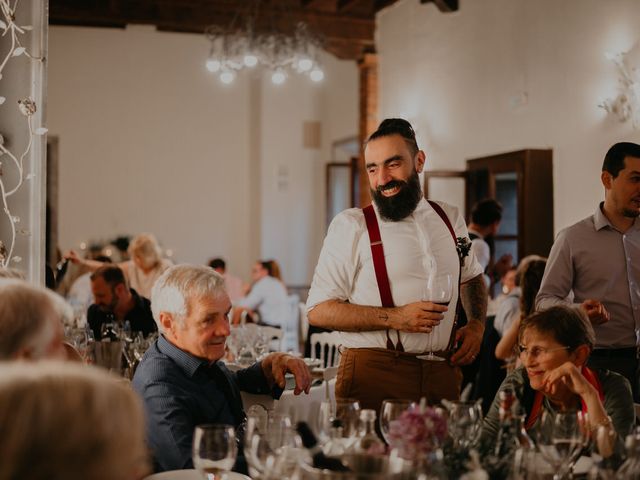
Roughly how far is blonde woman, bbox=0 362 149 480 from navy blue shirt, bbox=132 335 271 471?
55.0 inches

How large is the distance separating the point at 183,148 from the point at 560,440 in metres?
12.9

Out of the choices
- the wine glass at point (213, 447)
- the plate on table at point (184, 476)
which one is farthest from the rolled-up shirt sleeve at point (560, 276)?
the wine glass at point (213, 447)

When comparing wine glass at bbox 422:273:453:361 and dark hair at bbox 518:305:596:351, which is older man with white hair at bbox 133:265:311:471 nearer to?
wine glass at bbox 422:273:453:361

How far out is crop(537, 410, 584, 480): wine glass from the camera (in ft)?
7.07

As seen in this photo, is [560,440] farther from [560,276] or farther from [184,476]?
[560,276]

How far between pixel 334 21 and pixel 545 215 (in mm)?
5010

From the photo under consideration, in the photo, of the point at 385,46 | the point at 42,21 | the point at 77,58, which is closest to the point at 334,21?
the point at 385,46

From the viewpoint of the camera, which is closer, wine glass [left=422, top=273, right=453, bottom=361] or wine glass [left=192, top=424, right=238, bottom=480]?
wine glass [left=192, top=424, right=238, bottom=480]

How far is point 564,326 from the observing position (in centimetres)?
302

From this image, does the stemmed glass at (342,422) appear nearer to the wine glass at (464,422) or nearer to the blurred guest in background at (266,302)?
the wine glass at (464,422)

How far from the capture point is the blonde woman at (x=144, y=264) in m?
8.17

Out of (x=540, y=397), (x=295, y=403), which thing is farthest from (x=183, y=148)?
(x=540, y=397)

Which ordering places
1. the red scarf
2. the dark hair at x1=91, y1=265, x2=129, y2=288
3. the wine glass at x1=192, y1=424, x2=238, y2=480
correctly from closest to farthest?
the wine glass at x1=192, y1=424, x2=238, y2=480, the red scarf, the dark hair at x1=91, y1=265, x2=129, y2=288

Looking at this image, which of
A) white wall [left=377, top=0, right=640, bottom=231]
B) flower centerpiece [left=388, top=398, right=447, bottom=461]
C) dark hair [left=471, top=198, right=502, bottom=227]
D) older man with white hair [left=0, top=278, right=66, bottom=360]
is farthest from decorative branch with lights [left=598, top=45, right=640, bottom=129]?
older man with white hair [left=0, top=278, right=66, bottom=360]
